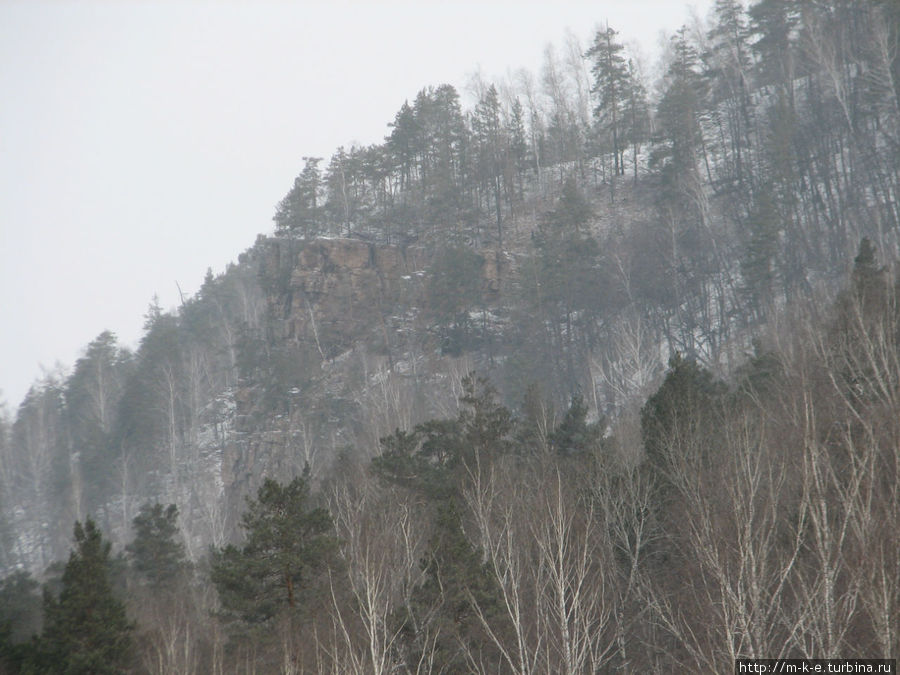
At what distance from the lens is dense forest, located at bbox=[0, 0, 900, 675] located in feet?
47.8

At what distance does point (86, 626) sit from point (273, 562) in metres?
4.20

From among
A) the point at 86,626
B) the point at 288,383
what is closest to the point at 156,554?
the point at 86,626

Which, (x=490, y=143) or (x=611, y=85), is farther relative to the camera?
(x=490, y=143)

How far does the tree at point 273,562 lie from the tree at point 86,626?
92.2 inches

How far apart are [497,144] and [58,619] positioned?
173ft

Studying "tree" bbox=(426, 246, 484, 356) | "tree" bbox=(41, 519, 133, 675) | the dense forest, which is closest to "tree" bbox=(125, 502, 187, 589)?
the dense forest

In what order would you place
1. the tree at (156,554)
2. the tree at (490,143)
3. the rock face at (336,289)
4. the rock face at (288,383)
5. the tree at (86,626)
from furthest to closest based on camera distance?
1. the tree at (490,143)
2. the rock face at (336,289)
3. the rock face at (288,383)
4. the tree at (156,554)
5. the tree at (86,626)

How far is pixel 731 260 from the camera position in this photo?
46438 mm

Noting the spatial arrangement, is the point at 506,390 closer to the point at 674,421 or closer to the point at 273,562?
the point at 674,421

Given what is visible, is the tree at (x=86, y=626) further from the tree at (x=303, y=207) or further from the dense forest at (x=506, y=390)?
the tree at (x=303, y=207)

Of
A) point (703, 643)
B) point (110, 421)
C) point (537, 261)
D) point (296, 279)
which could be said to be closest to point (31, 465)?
point (110, 421)

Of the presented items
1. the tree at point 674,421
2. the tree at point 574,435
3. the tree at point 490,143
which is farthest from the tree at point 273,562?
the tree at point 490,143

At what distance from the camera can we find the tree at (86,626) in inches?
550

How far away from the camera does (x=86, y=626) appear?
567 inches
